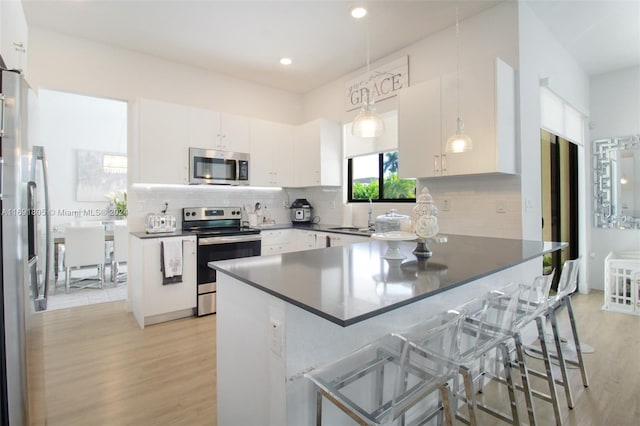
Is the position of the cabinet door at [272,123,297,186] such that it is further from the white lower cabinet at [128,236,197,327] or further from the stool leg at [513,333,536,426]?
the stool leg at [513,333,536,426]

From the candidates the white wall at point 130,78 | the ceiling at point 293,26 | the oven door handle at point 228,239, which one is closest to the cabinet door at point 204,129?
the white wall at point 130,78

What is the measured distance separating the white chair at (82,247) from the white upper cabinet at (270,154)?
237cm

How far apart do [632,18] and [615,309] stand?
3009 mm

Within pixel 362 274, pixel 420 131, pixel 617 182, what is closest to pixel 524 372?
pixel 362 274

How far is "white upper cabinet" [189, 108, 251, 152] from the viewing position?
12.4 feet

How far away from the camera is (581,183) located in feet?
14.4

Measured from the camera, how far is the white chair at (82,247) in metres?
4.41

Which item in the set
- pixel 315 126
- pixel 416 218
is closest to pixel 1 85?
pixel 416 218

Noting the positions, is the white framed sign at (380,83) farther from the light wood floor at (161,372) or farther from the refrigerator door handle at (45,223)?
the refrigerator door handle at (45,223)

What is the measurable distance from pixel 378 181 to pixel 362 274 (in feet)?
9.37

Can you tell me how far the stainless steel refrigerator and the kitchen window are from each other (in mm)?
3342

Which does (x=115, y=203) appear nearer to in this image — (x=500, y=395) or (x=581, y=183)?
(x=500, y=395)

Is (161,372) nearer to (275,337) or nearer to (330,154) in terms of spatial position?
(275,337)

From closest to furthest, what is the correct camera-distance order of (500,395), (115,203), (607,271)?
(500,395)
(607,271)
(115,203)
